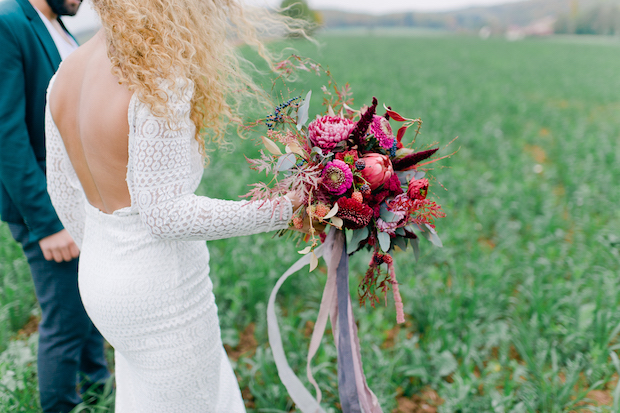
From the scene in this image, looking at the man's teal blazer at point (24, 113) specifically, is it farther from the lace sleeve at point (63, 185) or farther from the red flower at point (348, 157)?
the red flower at point (348, 157)

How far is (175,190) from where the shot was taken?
3.47 ft

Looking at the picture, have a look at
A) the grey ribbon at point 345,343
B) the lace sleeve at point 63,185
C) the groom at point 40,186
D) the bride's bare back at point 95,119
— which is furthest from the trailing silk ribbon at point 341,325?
the groom at point 40,186

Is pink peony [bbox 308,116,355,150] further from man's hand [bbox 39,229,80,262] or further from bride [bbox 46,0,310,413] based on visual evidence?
man's hand [bbox 39,229,80,262]

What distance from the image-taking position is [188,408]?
1.33 metres

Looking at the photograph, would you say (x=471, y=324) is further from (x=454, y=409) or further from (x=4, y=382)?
(x=4, y=382)

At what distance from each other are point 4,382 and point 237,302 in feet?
4.14

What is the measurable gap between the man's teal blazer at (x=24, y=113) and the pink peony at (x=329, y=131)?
3.53 feet

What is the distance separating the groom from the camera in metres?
1.48

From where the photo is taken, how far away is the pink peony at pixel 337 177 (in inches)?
43.9

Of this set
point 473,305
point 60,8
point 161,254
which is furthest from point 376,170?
point 473,305

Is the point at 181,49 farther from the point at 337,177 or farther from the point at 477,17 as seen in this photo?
the point at 477,17

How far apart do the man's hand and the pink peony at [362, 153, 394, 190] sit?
117cm

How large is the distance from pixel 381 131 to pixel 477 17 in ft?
488

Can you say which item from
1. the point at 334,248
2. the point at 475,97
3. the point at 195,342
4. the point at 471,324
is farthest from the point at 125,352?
the point at 475,97
